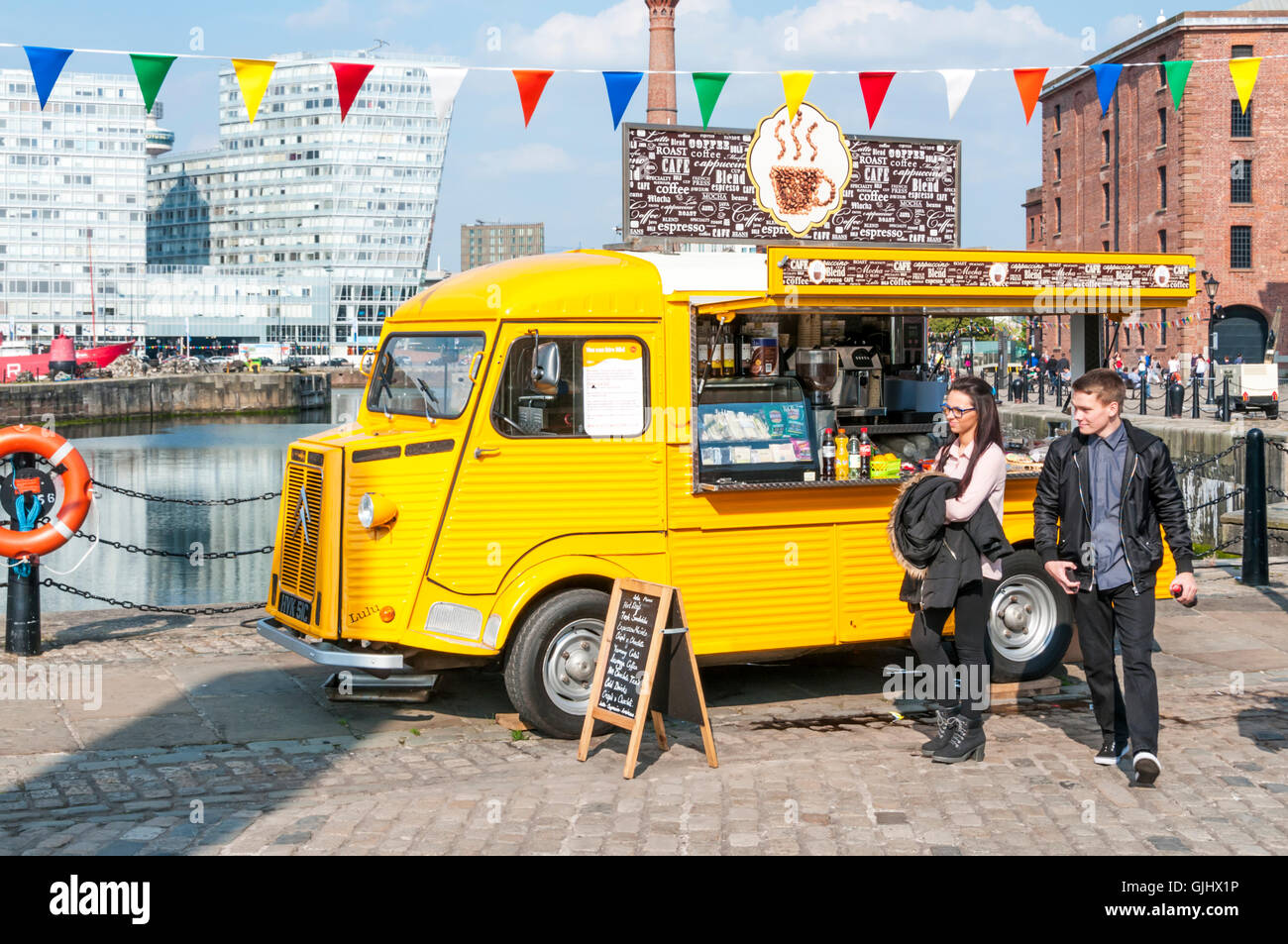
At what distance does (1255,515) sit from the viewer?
1315cm

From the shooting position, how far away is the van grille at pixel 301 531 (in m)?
8.16

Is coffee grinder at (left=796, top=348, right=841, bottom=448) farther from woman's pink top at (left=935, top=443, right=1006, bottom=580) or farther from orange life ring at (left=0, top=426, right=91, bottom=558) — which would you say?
orange life ring at (left=0, top=426, right=91, bottom=558)

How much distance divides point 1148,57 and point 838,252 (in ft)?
191

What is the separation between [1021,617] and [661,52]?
52037 mm

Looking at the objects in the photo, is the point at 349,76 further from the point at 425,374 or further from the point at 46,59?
the point at 425,374

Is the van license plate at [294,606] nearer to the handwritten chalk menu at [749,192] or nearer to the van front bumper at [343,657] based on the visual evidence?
the van front bumper at [343,657]

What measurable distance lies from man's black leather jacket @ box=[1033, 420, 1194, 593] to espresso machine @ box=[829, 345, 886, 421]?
3.46 metres

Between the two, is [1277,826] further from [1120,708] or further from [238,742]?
[238,742]

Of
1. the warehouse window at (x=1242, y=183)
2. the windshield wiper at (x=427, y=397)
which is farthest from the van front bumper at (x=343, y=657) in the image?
the warehouse window at (x=1242, y=183)

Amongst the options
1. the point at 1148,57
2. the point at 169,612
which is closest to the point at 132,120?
the point at 1148,57

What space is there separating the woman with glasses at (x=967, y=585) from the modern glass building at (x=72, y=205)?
490 ft

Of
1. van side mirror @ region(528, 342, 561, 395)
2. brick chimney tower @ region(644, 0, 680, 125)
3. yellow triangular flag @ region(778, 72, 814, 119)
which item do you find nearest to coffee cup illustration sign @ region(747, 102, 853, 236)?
yellow triangular flag @ region(778, 72, 814, 119)

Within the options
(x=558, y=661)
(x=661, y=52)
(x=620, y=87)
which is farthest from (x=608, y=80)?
(x=661, y=52)

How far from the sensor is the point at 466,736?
824 cm
